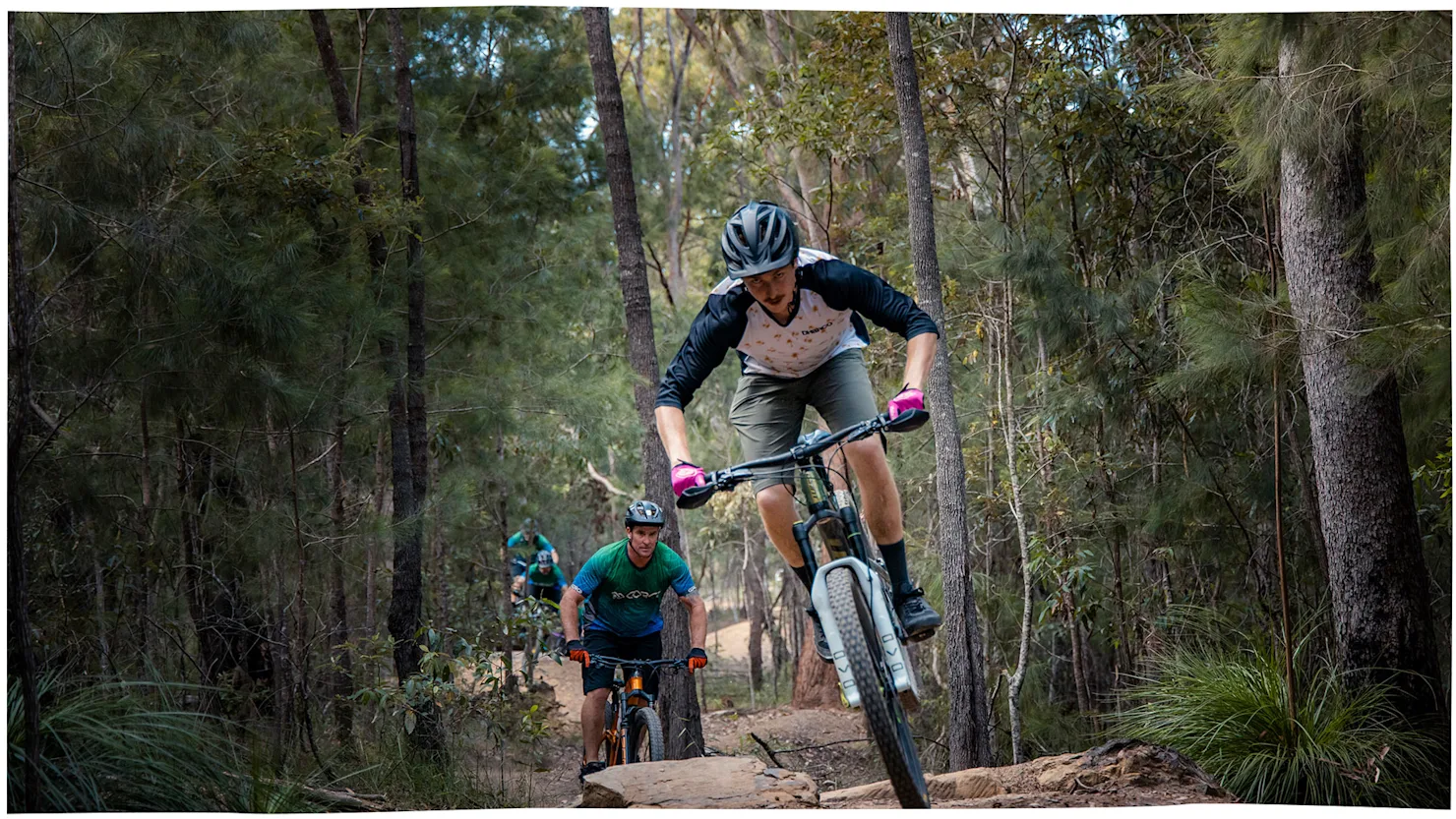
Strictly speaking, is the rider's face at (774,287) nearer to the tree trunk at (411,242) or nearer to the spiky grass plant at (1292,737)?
the spiky grass plant at (1292,737)

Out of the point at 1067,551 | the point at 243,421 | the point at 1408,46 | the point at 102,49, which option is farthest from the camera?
the point at 1067,551

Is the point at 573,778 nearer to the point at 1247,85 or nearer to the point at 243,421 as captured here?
the point at 243,421

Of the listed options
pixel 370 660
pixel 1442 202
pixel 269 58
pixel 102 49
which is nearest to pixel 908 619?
pixel 1442 202

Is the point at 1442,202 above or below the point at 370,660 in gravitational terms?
above

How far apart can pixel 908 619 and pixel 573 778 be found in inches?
222

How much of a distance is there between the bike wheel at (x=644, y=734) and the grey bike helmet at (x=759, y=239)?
233cm

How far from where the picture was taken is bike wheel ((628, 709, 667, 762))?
4.56 m

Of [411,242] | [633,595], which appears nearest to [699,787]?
[633,595]

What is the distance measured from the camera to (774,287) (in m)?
3.13

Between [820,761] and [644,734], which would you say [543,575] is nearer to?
Answer: [820,761]

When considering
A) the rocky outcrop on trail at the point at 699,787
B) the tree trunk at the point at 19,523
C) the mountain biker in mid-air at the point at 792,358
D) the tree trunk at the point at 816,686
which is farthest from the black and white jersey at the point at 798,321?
the tree trunk at the point at 816,686

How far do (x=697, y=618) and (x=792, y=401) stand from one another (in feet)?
5.19

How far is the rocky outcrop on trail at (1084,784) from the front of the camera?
353 centimetres

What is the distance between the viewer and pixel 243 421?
5426 millimetres
